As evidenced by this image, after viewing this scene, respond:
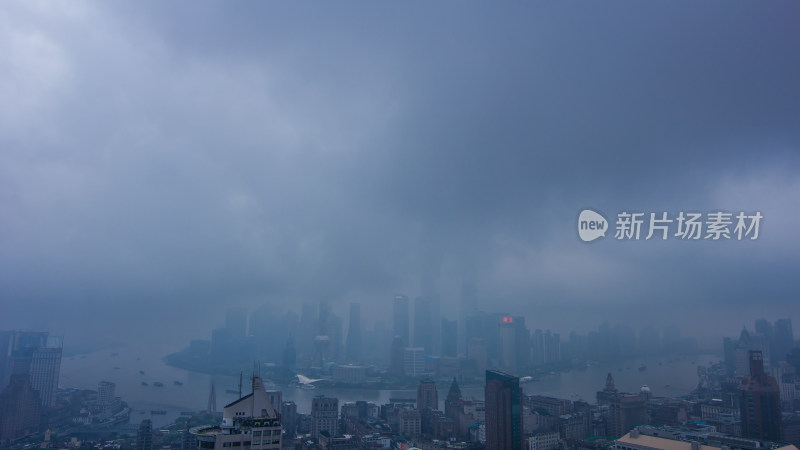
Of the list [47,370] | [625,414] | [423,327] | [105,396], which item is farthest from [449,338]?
[47,370]

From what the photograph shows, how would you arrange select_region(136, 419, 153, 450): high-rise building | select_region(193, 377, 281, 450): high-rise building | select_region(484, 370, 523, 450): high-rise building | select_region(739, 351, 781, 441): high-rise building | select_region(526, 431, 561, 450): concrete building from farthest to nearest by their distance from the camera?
select_region(526, 431, 561, 450): concrete building → select_region(136, 419, 153, 450): high-rise building → select_region(739, 351, 781, 441): high-rise building → select_region(484, 370, 523, 450): high-rise building → select_region(193, 377, 281, 450): high-rise building

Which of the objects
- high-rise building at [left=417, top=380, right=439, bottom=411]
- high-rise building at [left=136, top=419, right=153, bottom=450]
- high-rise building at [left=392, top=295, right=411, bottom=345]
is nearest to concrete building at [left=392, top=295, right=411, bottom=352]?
high-rise building at [left=392, top=295, right=411, bottom=345]

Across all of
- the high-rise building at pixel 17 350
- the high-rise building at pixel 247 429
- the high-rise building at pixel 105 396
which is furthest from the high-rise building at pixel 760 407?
the high-rise building at pixel 17 350

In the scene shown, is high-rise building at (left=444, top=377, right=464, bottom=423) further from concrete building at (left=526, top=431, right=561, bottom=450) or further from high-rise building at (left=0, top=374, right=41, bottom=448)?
high-rise building at (left=0, top=374, right=41, bottom=448)

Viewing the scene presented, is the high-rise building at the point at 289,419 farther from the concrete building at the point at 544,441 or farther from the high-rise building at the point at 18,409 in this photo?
the high-rise building at the point at 18,409

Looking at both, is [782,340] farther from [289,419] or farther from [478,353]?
[289,419]
